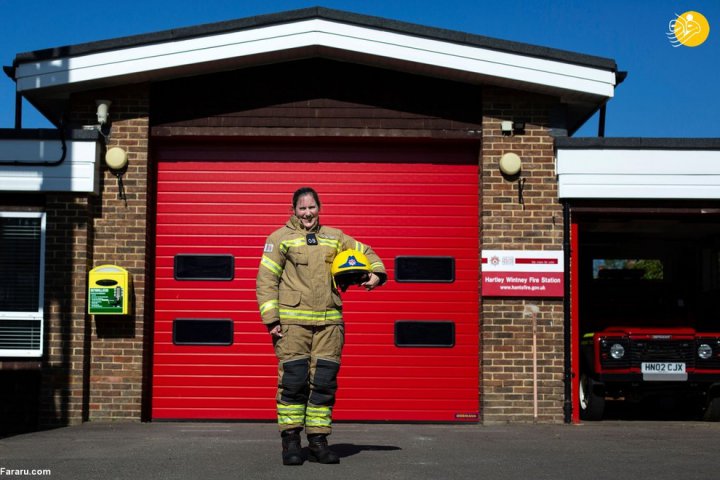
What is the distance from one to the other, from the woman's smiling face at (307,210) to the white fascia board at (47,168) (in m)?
4.83

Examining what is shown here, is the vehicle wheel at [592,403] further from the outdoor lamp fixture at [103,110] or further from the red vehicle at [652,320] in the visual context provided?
the outdoor lamp fixture at [103,110]

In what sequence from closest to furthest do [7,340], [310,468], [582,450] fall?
[310,468] → [582,450] → [7,340]

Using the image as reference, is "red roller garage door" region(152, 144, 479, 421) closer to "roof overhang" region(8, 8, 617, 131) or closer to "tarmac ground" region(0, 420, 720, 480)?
"tarmac ground" region(0, 420, 720, 480)

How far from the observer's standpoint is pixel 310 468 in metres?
7.54

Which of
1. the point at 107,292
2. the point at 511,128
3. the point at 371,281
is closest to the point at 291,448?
the point at 371,281

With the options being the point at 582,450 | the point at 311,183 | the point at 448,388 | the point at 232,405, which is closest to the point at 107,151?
the point at 311,183

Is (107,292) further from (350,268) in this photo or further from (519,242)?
(350,268)

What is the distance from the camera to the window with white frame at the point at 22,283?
39.6 feet

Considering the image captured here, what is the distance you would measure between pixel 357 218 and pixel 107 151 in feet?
9.73

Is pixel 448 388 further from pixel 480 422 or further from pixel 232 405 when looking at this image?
pixel 232 405

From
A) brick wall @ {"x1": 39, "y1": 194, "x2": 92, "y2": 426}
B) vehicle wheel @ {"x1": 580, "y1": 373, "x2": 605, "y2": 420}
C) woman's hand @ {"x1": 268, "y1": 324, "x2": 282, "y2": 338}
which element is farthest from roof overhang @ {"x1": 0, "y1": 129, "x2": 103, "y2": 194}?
vehicle wheel @ {"x1": 580, "y1": 373, "x2": 605, "y2": 420}

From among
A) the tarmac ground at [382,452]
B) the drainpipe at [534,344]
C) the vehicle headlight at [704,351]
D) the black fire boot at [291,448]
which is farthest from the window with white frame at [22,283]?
the vehicle headlight at [704,351]

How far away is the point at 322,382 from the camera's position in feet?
25.7

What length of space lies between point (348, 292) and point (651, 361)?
3784 millimetres
